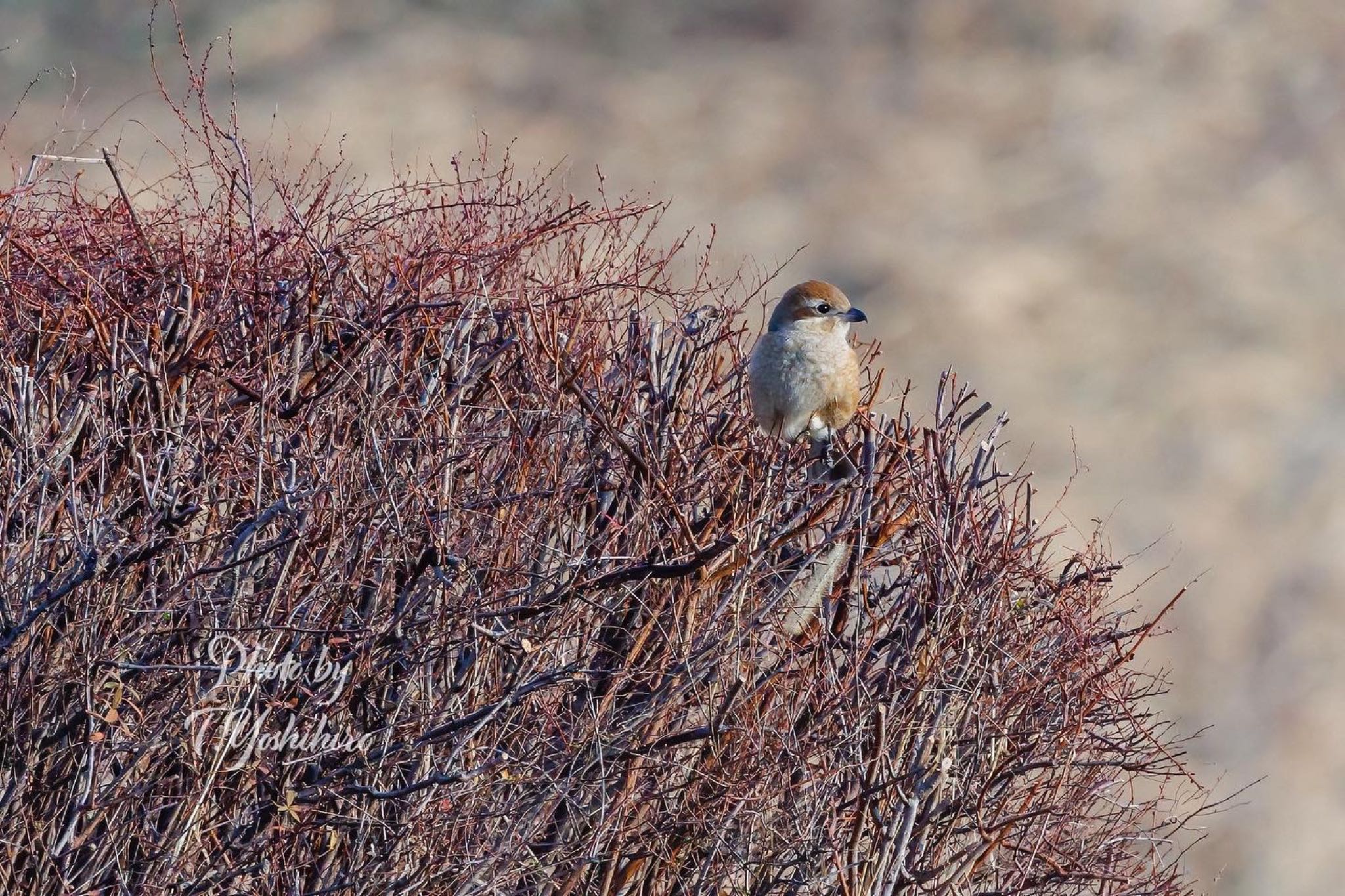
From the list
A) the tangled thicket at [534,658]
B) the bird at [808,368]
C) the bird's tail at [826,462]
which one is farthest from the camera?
the bird's tail at [826,462]

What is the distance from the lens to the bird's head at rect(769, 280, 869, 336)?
1011cm

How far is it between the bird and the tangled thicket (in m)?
0.30

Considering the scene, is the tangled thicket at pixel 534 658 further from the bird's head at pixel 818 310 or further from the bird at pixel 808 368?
the bird's head at pixel 818 310

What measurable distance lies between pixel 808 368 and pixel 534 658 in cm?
255

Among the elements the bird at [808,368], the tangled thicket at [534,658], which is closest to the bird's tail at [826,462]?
the bird at [808,368]

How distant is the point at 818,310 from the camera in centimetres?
1012

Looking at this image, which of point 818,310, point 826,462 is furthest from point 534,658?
point 818,310

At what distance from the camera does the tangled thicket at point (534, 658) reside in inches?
324

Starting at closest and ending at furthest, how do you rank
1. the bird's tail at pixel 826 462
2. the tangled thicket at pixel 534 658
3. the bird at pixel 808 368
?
the tangled thicket at pixel 534 658 < the bird at pixel 808 368 < the bird's tail at pixel 826 462

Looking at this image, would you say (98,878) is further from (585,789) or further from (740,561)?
(740,561)

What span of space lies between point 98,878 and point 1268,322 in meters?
79.2

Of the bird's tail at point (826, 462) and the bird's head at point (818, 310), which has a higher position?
the bird's head at point (818, 310)

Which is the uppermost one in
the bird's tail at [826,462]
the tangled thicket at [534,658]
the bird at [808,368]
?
the bird at [808,368]

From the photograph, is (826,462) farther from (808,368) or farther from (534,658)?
(534,658)
